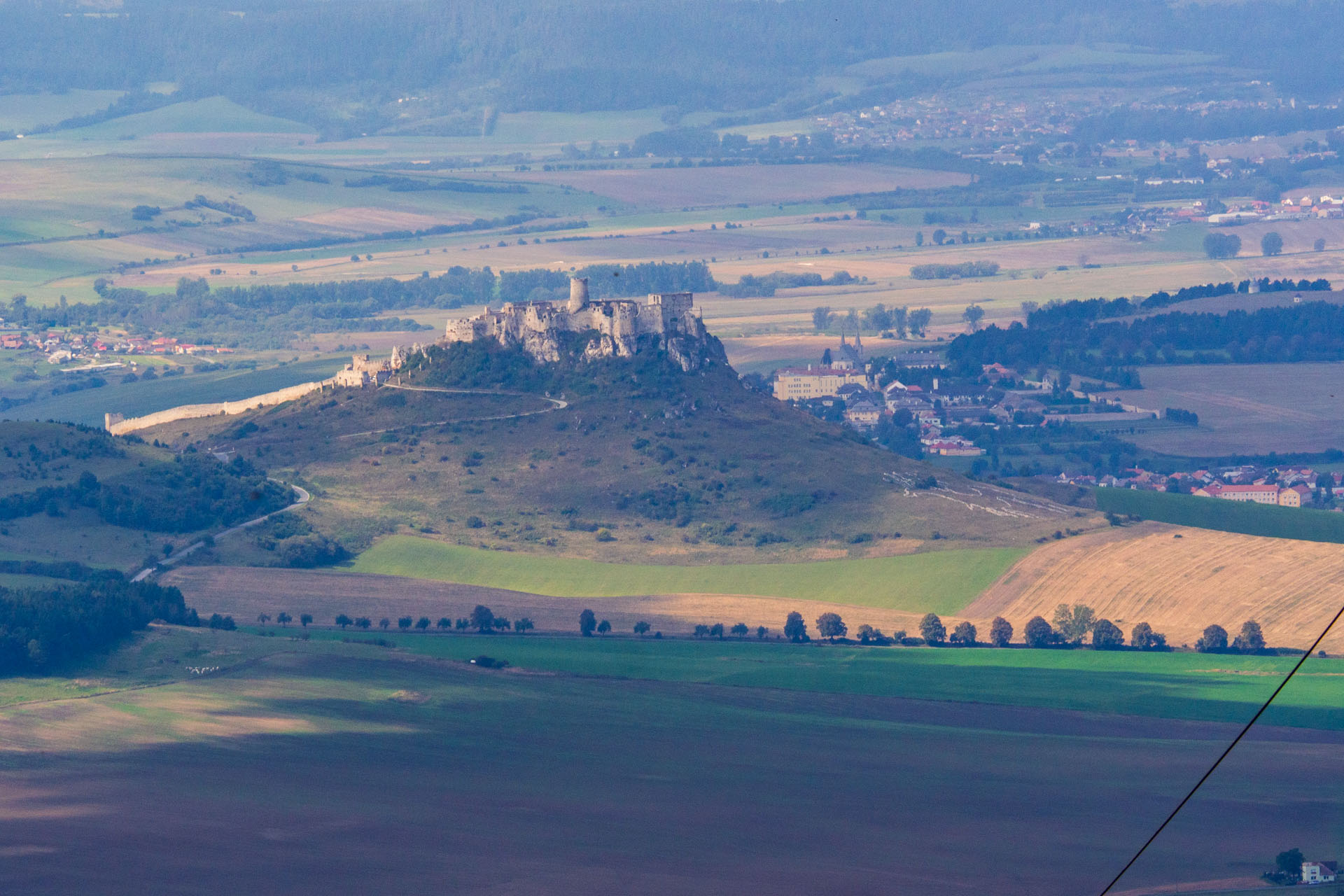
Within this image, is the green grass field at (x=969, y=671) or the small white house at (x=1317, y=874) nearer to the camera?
the small white house at (x=1317, y=874)

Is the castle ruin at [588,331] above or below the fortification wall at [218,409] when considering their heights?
above

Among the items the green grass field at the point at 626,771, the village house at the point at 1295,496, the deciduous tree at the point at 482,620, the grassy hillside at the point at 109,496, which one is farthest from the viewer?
the village house at the point at 1295,496

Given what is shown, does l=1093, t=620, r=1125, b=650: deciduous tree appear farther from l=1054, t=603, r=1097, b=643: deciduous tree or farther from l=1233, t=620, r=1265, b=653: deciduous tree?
l=1233, t=620, r=1265, b=653: deciduous tree

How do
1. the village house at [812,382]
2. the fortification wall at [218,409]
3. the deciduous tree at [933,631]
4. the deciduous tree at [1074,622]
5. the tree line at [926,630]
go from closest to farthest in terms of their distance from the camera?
the tree line at [926,630], the deciduous tree at [1074,622], the deciduous tree at [933,631], the fortification wall at [218,409], the village house at [812,382]

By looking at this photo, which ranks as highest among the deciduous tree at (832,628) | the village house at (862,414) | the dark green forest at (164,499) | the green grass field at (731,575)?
the village house at (862,414)

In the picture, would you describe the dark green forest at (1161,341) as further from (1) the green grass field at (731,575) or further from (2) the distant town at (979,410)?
(1) the green grass field at (731,575)

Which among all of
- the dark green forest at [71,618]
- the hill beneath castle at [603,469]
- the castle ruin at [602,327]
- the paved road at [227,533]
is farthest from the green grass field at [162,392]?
the dark green forest at [71,618]

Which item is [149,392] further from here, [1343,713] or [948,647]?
[1343,713]
